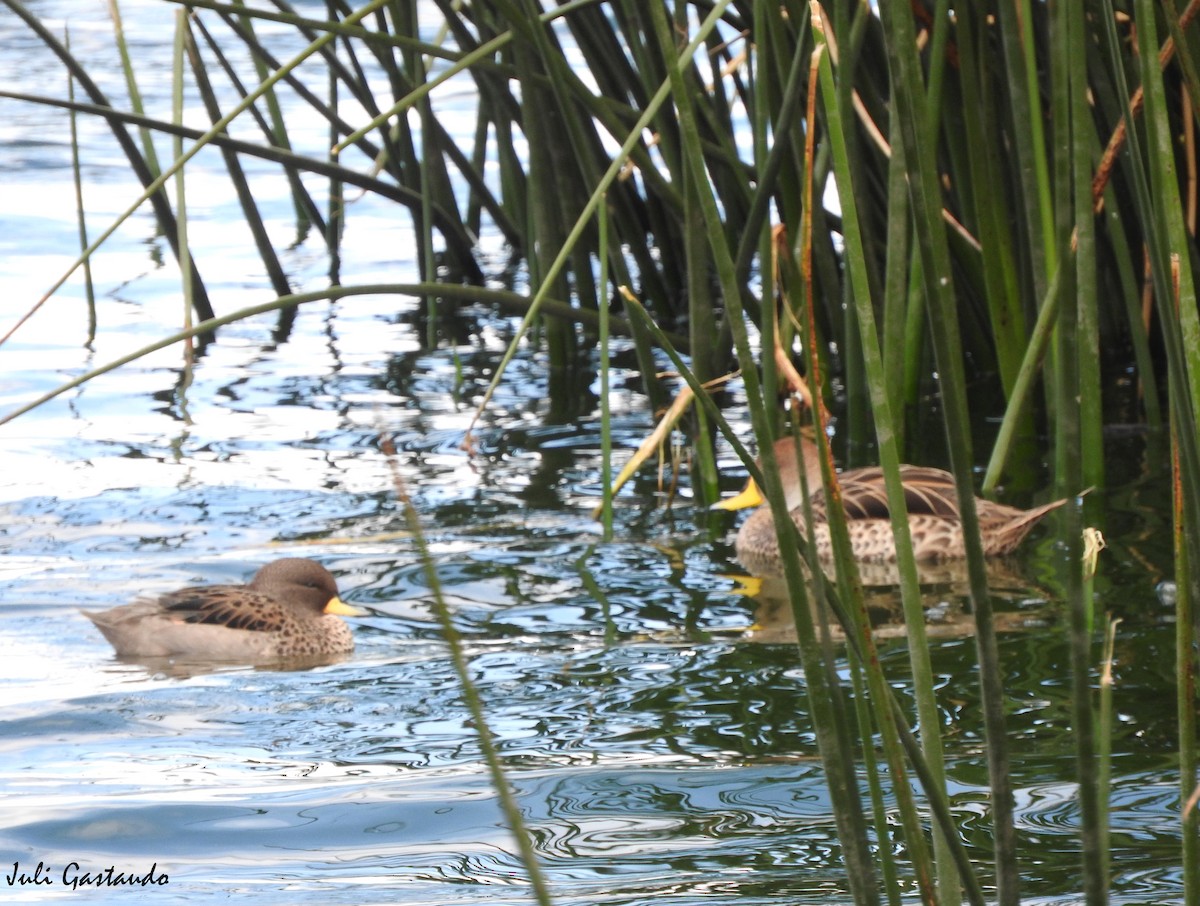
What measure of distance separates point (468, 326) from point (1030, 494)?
380 cm

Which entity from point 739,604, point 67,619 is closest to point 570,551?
point 739,604

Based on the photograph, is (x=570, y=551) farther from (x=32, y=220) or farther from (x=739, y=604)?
(x=32, y=220)

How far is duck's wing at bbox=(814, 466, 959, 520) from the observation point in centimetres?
577

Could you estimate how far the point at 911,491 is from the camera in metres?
5.82

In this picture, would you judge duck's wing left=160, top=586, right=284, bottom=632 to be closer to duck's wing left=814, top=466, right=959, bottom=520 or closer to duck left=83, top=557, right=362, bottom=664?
duck left=83, top=557, right=362, bottom=664

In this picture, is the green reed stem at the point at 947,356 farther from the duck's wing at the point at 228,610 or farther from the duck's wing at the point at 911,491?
the duck's wing at the point at 911,491

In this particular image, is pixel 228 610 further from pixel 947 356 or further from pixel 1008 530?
pixel 947 356

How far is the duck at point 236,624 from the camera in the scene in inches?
187

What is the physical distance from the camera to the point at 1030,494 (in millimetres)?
5906

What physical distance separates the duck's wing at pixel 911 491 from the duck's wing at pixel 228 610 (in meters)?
2.02

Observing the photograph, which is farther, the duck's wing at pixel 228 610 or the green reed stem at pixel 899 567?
the duck's wing at pixel 228 610

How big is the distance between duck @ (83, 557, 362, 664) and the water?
10cm

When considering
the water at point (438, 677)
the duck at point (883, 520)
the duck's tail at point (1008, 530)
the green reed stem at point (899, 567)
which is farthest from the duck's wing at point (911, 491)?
the green reed stem at point (899, 567)

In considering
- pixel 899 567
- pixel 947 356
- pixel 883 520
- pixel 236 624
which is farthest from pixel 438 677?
pixel 947 356
